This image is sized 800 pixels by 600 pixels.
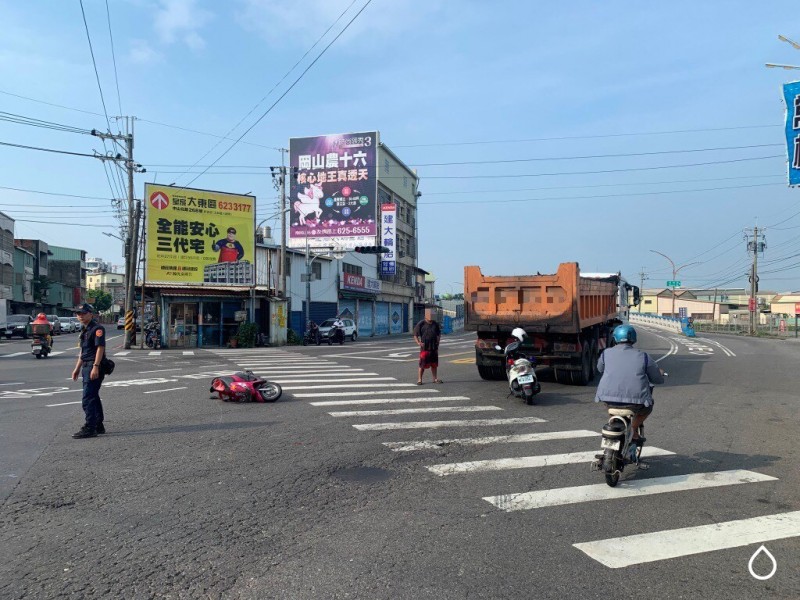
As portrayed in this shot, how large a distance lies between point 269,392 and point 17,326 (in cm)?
3637

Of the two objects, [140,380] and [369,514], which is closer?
[369,514]

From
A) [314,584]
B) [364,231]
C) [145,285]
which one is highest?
[364,231]

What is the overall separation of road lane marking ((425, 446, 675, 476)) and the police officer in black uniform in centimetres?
479

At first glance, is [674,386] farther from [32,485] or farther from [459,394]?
[32,485]

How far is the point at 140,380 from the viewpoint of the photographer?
14836mm

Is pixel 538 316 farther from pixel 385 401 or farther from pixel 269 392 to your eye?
pixel 269 392

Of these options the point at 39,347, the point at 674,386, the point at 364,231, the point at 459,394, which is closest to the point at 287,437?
the point at 459,394

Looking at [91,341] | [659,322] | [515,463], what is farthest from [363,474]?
[659,322]

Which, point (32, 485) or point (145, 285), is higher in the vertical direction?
point (145, 285)

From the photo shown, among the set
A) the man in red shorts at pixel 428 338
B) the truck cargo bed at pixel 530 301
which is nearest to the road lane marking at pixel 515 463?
the truck cargo bed at pixel 530 301

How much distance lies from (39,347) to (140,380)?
10131mm

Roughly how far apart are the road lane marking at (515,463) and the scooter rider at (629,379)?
95 centimetres

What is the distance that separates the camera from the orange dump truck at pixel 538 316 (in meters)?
12.8

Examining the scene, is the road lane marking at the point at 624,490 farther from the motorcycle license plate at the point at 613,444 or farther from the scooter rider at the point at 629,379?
the scooter rider at the point at 629,379
